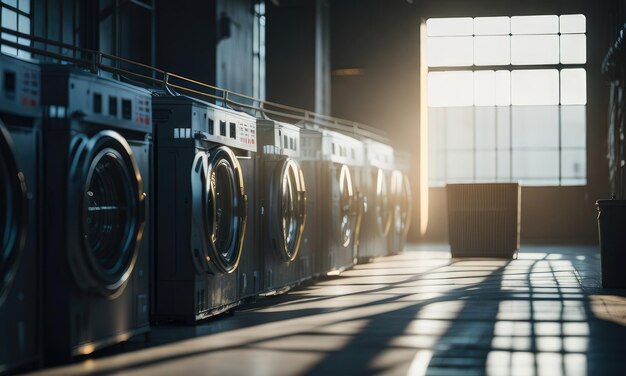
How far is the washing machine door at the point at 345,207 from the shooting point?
12.8 meters

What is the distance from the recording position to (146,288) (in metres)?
6.69

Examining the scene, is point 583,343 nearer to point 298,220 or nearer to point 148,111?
point 148,111

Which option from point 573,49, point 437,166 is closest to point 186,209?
point 573,49

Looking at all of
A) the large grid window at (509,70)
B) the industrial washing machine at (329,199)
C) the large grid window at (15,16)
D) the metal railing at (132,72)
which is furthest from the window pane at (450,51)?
the large grid window at (15,16)

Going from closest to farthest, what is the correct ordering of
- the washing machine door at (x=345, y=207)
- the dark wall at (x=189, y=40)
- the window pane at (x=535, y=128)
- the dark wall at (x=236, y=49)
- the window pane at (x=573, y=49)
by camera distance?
the washing machine door at (x=345, y=207) < the dark wall at (x=189, y=40) < the dark wall at (x=236, y=49) < the window pane at (x=573, y=49) < the window pane at (x=535, y=128)

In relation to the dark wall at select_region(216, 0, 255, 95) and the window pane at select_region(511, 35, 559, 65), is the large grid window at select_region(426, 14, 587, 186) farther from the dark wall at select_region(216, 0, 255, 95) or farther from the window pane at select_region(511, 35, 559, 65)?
the dark wall at select_region(216, 0, 255, 95)

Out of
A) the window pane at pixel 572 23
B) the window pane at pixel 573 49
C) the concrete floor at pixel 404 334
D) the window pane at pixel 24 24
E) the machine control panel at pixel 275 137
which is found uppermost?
the window pane at pixel 572 23

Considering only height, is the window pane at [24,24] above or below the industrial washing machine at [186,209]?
above

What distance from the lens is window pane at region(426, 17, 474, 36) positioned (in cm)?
2377

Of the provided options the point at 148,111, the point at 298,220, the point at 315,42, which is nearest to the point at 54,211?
the point at 148,111

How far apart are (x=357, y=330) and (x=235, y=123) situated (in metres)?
2.14

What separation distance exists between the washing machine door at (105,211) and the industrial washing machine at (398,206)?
1059cm

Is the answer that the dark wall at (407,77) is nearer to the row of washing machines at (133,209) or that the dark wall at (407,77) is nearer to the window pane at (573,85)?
the window pane at (573,85)

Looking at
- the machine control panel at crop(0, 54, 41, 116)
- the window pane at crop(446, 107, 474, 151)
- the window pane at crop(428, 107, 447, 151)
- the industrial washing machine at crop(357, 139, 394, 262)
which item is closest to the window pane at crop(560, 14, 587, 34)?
the window pane at crop(428, 107, 447, 151)
